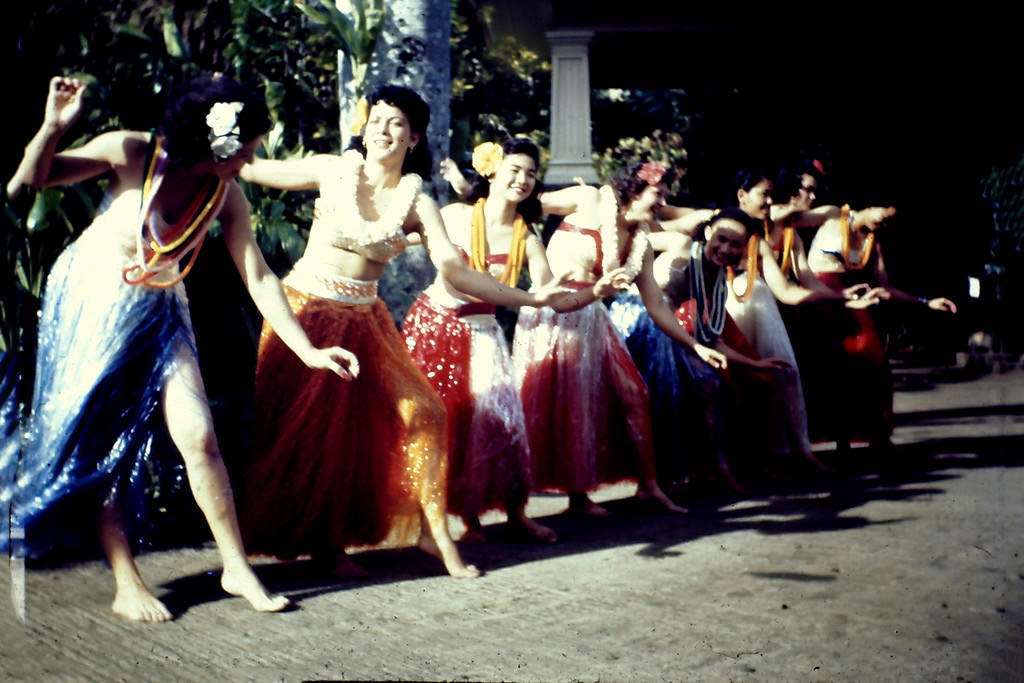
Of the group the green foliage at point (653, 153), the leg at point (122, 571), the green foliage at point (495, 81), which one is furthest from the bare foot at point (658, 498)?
the green foliage at point (653, 153)

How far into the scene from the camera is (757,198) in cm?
655

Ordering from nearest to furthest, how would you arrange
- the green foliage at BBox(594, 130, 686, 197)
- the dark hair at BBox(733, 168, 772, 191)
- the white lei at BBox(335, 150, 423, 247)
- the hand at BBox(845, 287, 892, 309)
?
the white lei at BBox(335, 150, 423, 247) → the dark hair at BBox(733, 168, 772, 191) → the hand at BBox(845, 287, 892, 309) → the green foliage at BBox(594, 130, 686, 197)

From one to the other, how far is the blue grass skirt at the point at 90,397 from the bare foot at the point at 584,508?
7.83ft

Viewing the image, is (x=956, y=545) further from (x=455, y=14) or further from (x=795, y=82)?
(x=795, y=82)

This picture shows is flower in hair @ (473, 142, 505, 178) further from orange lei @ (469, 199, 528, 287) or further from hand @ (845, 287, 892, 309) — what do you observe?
hand @ (845, 287, 892, 309)

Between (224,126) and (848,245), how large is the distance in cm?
486

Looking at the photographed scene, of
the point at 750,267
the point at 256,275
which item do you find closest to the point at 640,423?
the point at 750,267

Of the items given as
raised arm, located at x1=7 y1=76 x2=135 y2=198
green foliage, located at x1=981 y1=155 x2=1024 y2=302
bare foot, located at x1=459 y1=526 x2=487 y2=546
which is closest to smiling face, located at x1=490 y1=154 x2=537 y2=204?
bare foot, located at x1=459 y1=526 x2=487 y2=546

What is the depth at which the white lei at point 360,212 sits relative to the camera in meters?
4.03

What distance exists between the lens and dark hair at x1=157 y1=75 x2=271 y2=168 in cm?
339

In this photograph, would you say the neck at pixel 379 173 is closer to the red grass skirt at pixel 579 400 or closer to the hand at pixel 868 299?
the red grass skirt at pixel 579 400

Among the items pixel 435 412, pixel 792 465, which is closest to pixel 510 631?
pixel 435 412

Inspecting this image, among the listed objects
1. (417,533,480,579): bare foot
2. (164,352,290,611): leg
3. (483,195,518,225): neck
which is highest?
(483,195,518,225): neck

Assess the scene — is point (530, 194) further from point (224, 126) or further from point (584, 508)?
point (224, 126)
